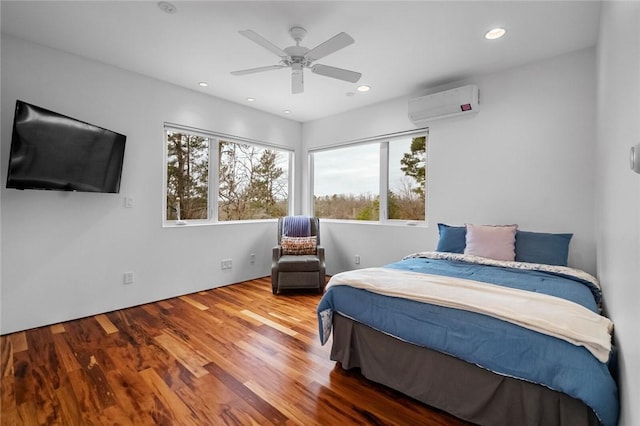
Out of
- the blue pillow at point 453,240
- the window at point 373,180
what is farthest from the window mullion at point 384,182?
the blue pillow at point 453,240

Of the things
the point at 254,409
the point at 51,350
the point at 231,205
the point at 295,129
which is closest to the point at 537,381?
the point at 254,409

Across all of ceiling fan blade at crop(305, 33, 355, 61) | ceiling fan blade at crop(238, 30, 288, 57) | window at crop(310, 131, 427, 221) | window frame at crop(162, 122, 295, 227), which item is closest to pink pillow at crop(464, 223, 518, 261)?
window at crop(310, 131, 427, 221)

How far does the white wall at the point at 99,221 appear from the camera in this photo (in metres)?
2.72

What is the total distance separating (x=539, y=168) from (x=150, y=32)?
12.8ft

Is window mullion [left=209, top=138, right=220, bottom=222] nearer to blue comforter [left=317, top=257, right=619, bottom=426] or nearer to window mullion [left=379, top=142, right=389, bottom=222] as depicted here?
window mullion [left=379, top=142, right=389, bottom=222]

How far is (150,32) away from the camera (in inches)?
102

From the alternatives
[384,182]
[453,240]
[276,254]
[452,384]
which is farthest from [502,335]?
[384,182]

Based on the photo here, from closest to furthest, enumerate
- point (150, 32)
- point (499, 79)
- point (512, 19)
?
1. point (512, 19)
2. point (150, 32)
3. point (499, 79)

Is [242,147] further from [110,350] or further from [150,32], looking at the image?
[110,350]

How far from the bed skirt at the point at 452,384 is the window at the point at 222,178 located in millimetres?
2843

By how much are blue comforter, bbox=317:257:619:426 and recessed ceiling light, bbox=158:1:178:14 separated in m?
2.44

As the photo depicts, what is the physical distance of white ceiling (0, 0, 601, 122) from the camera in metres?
2.26

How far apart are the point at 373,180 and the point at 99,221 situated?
3511 mm

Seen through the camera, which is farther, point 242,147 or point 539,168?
point 242,147
